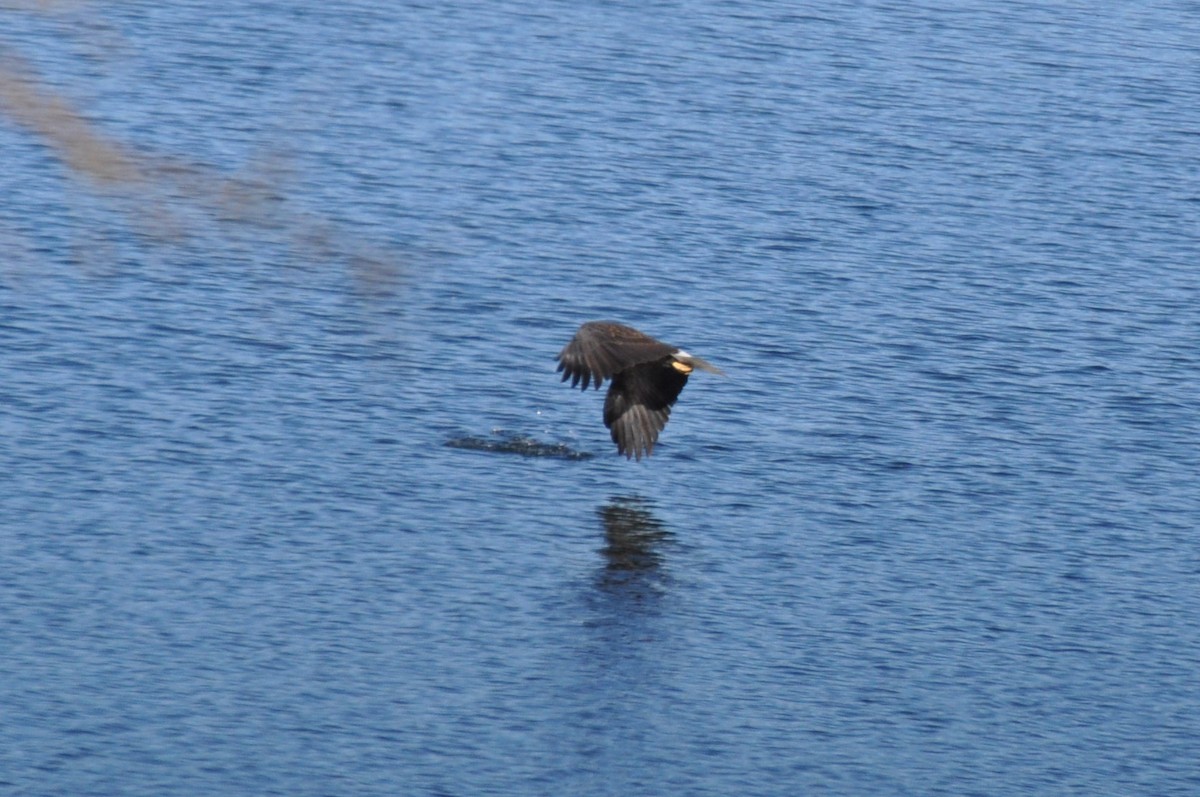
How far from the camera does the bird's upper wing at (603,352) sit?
14.4 meters

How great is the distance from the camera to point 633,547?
15.7m

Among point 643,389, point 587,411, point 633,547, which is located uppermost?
point 643,389

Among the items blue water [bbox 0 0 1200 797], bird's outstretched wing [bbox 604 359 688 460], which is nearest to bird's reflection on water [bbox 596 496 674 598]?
blue water [bbox 0 0 1200 797]

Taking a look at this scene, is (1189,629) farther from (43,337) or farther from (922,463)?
(43,337)

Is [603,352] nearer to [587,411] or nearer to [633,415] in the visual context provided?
[633,415]

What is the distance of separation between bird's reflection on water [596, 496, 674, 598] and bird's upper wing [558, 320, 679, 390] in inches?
53.2

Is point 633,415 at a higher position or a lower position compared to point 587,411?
higher

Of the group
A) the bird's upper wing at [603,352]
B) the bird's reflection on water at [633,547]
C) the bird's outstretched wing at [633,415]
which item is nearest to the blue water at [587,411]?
the bird's reflection on water at [633,547]

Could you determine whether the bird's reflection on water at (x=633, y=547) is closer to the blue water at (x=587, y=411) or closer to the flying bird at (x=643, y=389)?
the blue water at (x=587, y=411)

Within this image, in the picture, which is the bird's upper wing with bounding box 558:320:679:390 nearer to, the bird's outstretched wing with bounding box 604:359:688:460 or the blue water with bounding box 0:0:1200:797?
the bird's outstretched wing with bounding box 604:359:688:460

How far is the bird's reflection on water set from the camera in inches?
594

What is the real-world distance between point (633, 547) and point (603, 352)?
1.71 m

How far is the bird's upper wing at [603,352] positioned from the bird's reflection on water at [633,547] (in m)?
1.35

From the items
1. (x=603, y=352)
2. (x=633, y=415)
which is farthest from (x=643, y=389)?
(x=603, y=352)
